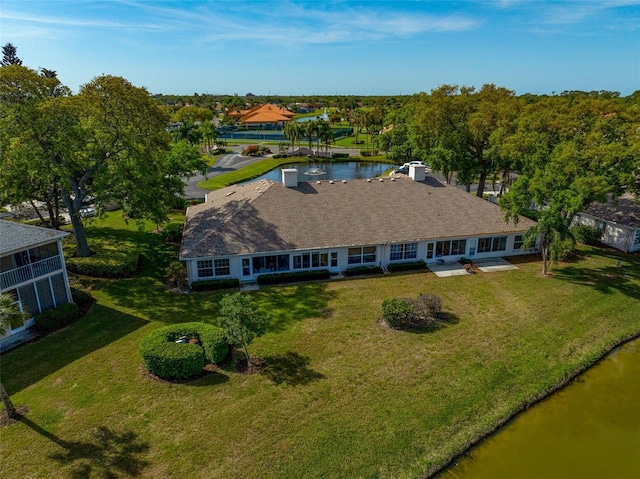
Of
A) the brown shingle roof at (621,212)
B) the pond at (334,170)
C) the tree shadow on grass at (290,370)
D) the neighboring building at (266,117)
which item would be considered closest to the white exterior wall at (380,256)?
the brown shingle roof at (621,212)

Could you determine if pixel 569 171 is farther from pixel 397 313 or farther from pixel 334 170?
pixel 334 170

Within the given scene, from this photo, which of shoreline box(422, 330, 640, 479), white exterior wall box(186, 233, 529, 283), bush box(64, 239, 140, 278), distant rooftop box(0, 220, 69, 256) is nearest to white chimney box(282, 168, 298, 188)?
white exterior wall box(186, 233, 529, 283)

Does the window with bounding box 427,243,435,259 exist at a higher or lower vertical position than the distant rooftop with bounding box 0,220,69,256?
lower

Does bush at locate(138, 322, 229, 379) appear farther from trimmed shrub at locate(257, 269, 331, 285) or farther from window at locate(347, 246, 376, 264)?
window at locate(347, 246, 376, 264)

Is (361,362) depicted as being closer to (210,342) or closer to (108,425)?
(210,342)

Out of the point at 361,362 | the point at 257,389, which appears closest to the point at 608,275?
the point at 361,362

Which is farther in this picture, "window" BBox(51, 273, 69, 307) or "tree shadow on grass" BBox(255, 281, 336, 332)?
"tree shadow on grass" BBox(255, 281, 336, 332)
